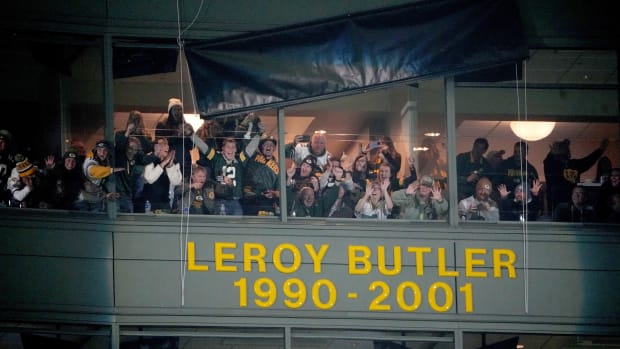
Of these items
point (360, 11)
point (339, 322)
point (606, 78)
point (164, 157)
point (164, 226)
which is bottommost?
point (339, 322)

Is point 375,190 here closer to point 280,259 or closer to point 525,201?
point 280,259

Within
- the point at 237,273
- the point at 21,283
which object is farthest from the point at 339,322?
the point at 21,283

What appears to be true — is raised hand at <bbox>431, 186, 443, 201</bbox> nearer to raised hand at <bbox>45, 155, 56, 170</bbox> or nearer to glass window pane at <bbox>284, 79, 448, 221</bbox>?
glass window pane at <bbox>284, 79, 448, 221</bbox>

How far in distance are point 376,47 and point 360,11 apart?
1.53 ft

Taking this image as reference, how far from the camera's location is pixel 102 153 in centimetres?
1077

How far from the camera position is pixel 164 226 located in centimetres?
1070

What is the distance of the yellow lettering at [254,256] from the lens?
1070cm

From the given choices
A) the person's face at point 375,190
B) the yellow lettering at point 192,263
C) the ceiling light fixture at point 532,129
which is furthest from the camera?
the ceiling light fixture at point 532,129

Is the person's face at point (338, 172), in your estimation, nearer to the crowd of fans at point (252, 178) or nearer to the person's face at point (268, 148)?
the crowd of fans at point (252, 178)

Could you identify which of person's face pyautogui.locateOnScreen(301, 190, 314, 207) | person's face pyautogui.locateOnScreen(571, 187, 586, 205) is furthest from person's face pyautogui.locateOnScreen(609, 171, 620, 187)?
person's face pyautogui.locateOnScreen(301, 190, 314, 207)

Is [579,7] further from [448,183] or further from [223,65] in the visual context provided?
[223,65]

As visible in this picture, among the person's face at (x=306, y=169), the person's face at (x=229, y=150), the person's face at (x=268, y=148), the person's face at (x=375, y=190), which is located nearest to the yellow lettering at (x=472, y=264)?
the person's face at (x=375, y=190)

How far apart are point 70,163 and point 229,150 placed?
171 centimetres

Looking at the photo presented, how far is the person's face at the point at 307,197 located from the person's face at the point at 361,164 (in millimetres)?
568
